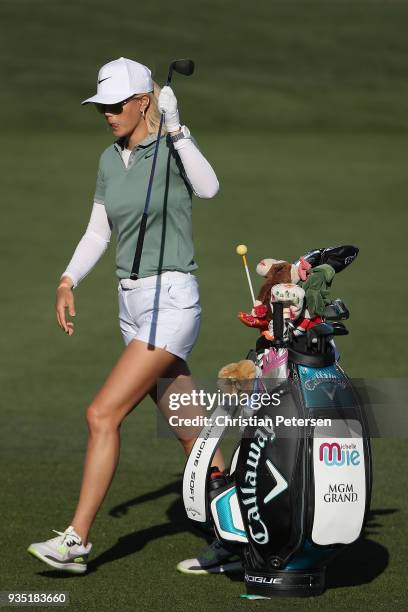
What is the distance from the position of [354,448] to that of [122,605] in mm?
1151

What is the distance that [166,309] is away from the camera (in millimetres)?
5902

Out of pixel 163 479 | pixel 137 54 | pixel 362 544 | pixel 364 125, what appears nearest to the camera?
pixel 362 544

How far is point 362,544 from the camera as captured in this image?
6477mm

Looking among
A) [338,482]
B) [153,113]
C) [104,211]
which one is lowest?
[338,482]

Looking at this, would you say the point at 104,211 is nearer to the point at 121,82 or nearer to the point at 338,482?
the point at 121,82

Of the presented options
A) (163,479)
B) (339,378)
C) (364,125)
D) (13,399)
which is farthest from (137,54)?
(339,378)

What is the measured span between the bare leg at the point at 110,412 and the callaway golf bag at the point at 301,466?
0.55m

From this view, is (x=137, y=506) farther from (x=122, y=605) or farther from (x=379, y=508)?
(x=122, y=605)

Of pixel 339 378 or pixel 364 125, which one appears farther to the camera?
pixel 364 125

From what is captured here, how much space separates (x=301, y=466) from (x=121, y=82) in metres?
1.89

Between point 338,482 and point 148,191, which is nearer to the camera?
point 338,482

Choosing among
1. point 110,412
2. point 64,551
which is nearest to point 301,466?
point 110,412

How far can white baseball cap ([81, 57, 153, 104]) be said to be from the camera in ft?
19.3

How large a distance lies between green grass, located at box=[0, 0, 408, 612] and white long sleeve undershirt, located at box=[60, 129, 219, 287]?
4.48 ft
